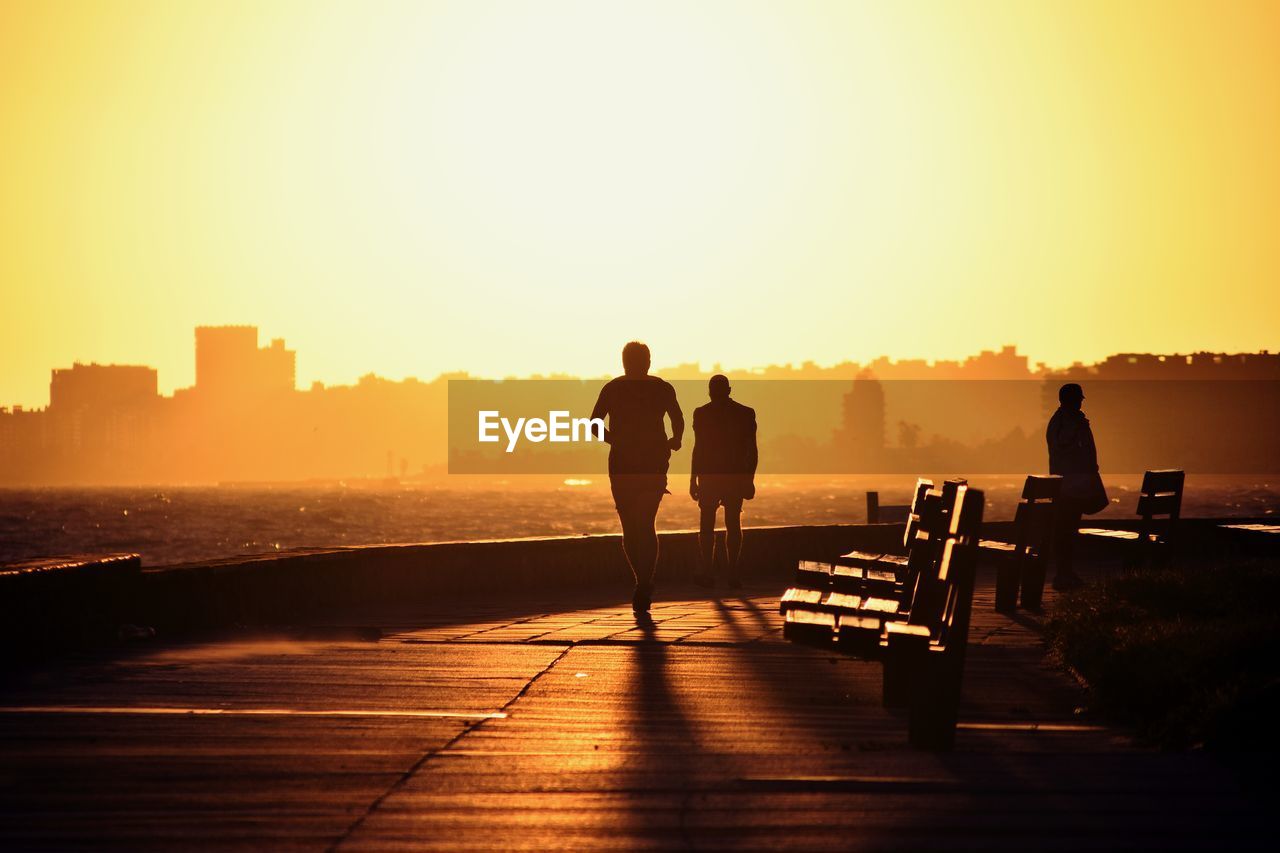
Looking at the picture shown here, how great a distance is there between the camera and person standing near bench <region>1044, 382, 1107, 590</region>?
14859 millimetres

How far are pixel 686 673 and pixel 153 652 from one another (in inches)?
134

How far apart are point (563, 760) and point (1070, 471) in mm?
9865

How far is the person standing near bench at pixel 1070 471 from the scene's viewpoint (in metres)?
14.9

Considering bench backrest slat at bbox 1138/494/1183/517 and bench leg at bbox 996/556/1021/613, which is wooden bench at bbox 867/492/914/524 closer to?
bench backrest slat at bbox 1138/494/1183/517

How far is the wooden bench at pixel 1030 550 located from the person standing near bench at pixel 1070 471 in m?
1.38

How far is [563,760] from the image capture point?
606 cm

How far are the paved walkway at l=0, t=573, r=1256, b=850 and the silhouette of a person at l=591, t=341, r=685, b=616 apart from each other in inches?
97.1

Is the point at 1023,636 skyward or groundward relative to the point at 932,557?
groundward

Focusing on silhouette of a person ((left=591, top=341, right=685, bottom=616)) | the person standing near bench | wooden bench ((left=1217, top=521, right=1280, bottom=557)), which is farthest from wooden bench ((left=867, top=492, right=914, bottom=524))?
silhouette of a person ((left=591, top=341, right=685, bottom=616))

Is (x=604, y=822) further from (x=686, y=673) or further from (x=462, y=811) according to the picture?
(x=686, y=673)

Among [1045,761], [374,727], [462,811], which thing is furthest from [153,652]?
[1045,761]

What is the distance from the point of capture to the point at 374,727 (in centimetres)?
683

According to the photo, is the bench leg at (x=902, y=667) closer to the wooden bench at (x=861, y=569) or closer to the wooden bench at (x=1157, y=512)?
the wooden bench at (x=861, y=569)

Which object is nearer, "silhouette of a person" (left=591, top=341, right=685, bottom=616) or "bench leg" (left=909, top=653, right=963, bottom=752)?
"bench leg" (left=909, top=653, right=963, bottom=752)
